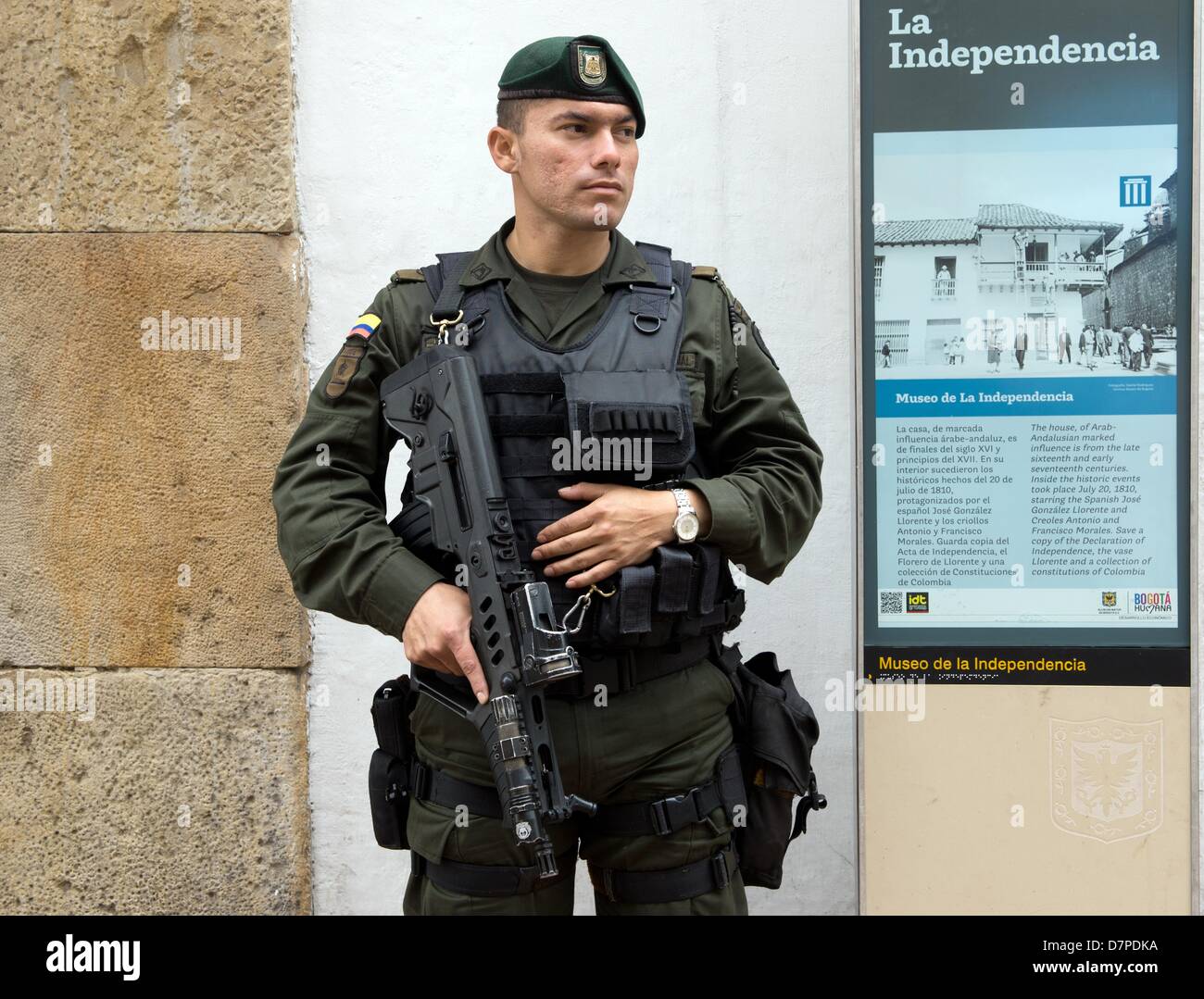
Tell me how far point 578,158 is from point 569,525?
642 mm

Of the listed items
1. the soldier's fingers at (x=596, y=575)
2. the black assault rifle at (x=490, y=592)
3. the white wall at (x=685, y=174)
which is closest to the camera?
the black assault rifle at (x=490, y=592)

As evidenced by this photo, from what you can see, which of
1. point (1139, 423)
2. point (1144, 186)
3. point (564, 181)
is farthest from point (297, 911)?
point (1144, 186)

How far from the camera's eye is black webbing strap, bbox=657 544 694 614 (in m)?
2.11

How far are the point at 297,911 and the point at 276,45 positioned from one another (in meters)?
2.38

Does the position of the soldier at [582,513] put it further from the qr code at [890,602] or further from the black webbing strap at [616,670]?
the qr code at [890,602]

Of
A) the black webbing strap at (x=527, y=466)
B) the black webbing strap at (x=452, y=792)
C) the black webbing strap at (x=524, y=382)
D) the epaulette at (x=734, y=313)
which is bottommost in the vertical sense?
the black webbing strap at (x=452, y=792)

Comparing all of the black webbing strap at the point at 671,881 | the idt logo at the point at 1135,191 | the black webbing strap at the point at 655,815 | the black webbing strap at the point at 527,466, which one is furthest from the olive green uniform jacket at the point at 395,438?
the idt logo at the point at 1135,191

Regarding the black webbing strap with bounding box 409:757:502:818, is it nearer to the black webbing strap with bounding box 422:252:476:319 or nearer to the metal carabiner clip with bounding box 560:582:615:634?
the metal carabiner clip with bounding box 560:582:615:634

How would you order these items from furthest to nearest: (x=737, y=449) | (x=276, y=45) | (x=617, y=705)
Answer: (x=276, y=45) < (x=737, y=449) < (x=617, y=705)

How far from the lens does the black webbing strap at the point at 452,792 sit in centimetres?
217

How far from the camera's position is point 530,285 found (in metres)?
Answer: 2.29

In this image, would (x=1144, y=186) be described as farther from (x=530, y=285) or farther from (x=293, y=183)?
(x=293, y=183)

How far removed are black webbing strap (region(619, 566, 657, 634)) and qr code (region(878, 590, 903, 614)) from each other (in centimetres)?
88

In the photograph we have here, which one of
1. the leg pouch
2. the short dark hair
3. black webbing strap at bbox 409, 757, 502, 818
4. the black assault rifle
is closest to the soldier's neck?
the short dark hair
